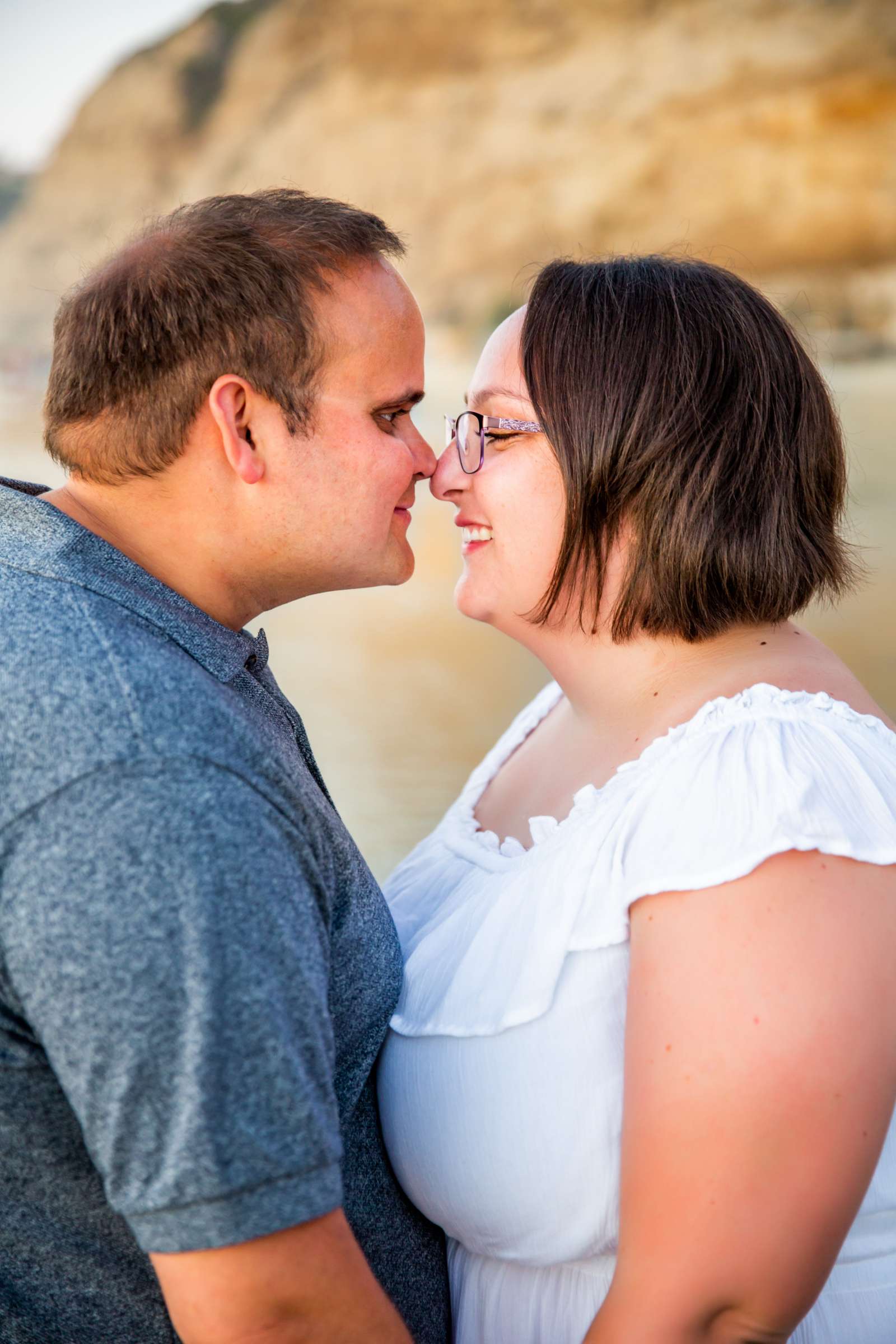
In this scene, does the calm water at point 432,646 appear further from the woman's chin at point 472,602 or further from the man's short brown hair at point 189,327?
the man's short brown hair at point 189,327

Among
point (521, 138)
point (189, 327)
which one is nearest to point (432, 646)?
point (521, 138)

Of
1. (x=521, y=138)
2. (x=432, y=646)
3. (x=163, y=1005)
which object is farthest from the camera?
(x=432, y=646)

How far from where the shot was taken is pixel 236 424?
1.05 meters

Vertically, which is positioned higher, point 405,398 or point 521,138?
point 521,138

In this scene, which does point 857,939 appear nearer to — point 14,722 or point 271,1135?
point 271,1135

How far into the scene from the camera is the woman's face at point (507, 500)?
4.29 ft

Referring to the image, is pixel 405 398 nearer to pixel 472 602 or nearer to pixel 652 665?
pixel 472 602

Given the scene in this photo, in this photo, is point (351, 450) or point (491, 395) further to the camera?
point (491, 395)

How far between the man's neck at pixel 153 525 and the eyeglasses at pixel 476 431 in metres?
0.40

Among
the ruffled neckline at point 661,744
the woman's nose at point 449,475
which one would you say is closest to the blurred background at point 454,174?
the ruffled neckline at point 661,744

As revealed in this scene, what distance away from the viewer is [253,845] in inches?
29.6

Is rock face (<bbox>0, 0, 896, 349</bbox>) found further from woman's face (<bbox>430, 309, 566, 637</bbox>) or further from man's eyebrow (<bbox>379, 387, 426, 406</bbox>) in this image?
man's eyebrow (<bbox>379, 387, 426, 406</bbox>)

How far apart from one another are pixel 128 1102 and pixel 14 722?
0.26m

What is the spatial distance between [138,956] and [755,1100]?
504mm
